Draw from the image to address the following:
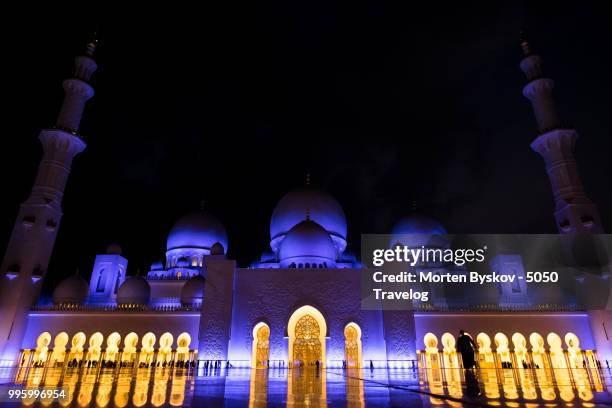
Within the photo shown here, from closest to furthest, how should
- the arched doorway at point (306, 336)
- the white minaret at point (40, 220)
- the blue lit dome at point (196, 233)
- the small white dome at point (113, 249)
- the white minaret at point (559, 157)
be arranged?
1. the arched doorway at point (306, 336)
2. the white minaret at point (40, 220)
3. the white minaret at point (559, 157)
4. the small white dome at point (113, 249)
5. the blue lit dome at point (196, 233)

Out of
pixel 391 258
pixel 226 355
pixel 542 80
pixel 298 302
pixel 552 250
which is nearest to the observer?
pixel 226 355

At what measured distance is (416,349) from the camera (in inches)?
580

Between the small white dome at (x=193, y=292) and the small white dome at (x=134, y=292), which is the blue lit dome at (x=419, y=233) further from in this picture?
the small white dome at (x=134, y=292)

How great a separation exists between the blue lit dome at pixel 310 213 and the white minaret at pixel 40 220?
994 cm

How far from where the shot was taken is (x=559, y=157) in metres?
17.9

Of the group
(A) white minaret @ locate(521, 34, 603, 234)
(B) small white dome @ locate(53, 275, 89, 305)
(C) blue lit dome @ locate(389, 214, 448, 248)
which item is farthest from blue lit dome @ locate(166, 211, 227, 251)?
(A) white minaret @ locate(521, 34, 603, 234)

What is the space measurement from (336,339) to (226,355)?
4059mm

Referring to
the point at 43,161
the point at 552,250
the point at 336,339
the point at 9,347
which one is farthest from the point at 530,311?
the point at 43,161

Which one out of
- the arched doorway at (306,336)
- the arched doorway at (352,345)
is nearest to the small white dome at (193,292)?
the arched doorway at (306,336)

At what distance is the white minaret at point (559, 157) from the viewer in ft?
55.3

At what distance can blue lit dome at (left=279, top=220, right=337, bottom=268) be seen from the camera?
1611 centimetres

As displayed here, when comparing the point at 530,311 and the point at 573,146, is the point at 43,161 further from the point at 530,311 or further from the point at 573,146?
the point at 573,146

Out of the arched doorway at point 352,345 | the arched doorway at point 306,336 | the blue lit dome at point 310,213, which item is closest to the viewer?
the arched doorway at point 306,336

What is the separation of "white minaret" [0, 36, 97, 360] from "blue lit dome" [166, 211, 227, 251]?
5472 millimetres
